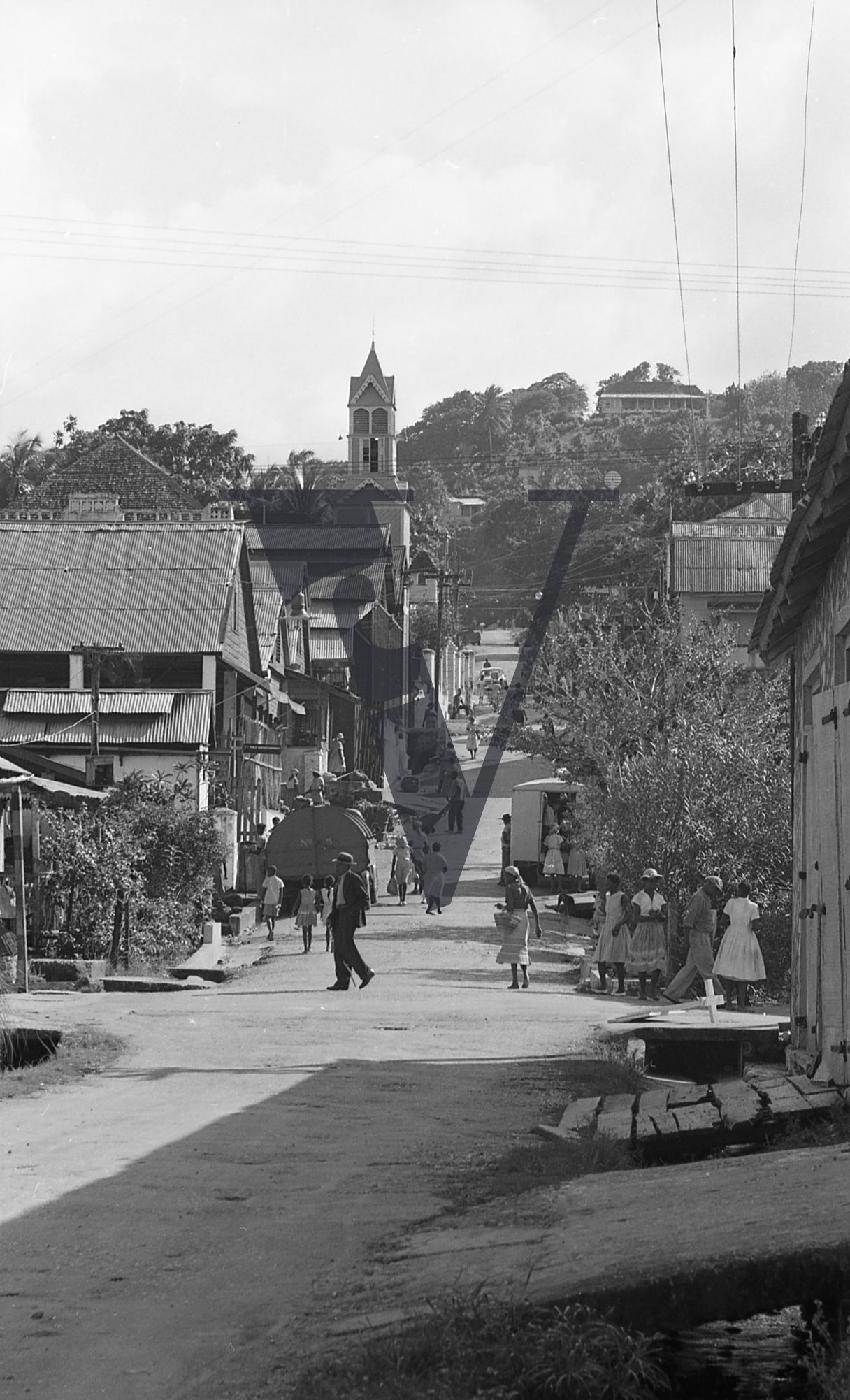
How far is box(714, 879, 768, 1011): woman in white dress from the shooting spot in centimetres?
1719

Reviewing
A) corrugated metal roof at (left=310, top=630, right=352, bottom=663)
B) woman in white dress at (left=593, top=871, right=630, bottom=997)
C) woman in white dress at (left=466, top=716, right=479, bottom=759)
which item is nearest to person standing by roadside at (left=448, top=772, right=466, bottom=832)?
corrugated metal roof at (left=310, top=630, right=352, bottom=663)

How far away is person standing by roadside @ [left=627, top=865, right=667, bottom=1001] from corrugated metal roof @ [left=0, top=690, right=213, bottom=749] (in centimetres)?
1722

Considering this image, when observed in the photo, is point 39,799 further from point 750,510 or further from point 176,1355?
point 750,510

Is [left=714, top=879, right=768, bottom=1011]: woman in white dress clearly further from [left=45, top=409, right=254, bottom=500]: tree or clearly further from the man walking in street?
[left=45, top=409, right=254, bottom=500]: tree

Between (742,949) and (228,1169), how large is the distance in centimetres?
999

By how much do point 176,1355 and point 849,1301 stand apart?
6.80 feet

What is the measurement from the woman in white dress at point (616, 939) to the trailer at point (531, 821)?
1965 centimetres

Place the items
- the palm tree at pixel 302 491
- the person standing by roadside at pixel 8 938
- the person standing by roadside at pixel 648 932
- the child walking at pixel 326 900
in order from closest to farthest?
the person standing by roadside at pixel 8 938 < the person standing by roadside at pixel 648 932 < the child walking at pixel 326 900 < the palm tree at pixel 302 491

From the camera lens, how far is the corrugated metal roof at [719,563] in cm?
4825

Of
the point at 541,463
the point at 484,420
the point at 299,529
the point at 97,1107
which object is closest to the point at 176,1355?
the point at 97,1107

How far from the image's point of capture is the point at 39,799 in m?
23.6

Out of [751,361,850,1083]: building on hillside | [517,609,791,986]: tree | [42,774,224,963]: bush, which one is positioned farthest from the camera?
[42,774,224,963]: bush

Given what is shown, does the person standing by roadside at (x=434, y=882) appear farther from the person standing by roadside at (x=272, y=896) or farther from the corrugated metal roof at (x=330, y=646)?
the corrugated metal roof at (x=330, y=646)

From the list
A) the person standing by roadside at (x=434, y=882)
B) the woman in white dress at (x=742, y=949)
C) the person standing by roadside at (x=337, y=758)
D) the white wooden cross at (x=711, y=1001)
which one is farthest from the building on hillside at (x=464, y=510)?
the white wooden cross at (x=711, y=1001)
